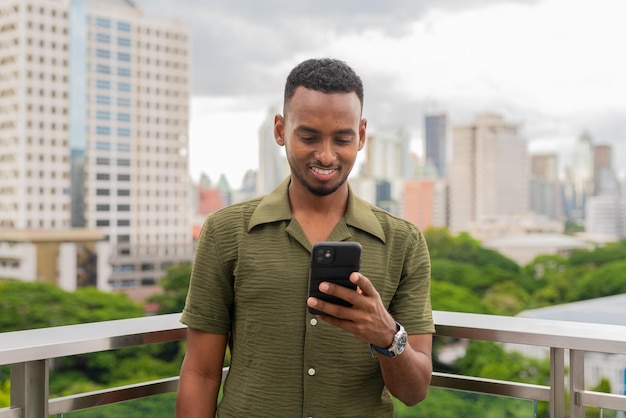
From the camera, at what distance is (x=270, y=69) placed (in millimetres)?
43031

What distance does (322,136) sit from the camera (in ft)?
3.73

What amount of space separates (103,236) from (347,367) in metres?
34.8

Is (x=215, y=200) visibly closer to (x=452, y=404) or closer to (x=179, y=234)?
(x=179, y=234)

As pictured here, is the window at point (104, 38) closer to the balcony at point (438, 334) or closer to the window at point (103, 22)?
the window at point (103, 22)

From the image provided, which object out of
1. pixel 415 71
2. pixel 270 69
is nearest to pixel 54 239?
pixel 270 69

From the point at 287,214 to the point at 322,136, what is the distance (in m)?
0.16

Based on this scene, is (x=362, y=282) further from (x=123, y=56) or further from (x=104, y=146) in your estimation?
(x=123, y=56)

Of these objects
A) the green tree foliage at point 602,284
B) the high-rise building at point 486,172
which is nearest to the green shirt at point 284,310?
Answer: the green tree foliage at point 602,284

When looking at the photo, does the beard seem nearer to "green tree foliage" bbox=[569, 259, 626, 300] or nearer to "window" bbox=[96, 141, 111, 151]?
"green tree foliage" bbox=[569, 259, 626, 300]

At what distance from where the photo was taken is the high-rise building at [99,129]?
3372 centimetres

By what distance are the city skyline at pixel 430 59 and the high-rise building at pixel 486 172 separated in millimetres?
925

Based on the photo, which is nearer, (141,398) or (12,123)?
(141,398)

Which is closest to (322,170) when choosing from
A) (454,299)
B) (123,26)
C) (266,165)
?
(454,299)

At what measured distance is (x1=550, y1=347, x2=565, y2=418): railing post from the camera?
138cm
